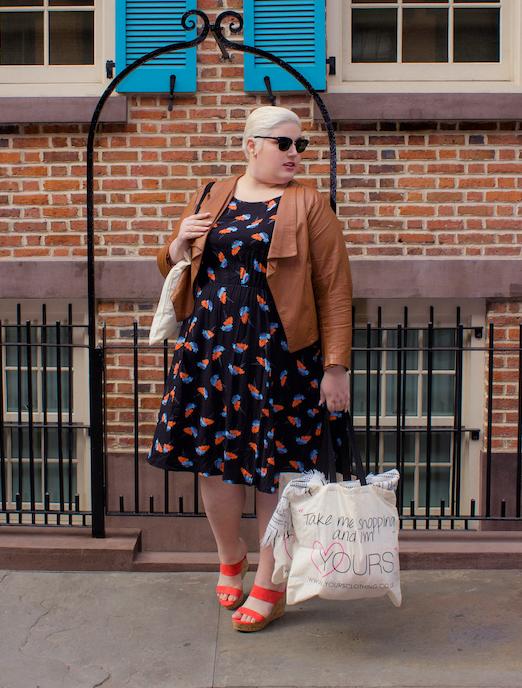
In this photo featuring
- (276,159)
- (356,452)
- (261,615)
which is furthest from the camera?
(261,615)

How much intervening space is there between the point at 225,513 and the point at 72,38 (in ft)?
9.90

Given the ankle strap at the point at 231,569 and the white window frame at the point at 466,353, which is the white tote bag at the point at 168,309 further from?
the white window frame at the point at 466,353

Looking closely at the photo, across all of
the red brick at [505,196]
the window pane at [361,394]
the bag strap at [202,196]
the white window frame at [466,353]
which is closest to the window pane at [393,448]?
the white window frame at [466,353]

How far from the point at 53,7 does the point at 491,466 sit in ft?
12.5

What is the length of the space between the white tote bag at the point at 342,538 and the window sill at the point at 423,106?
7.09 feet

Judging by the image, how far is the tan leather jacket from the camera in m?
2.42

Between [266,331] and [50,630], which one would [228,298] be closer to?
[266,331]

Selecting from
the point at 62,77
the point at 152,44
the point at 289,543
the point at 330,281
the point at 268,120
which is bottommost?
the point at 289,543

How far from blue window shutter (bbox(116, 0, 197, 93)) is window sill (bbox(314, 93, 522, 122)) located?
2.64ft

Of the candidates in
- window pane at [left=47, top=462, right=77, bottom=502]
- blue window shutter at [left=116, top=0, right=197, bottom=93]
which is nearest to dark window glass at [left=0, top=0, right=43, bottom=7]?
blue window shutter at [left=116, top=0, right=197, bottom=93]

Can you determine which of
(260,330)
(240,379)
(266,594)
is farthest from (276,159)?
(266,594)

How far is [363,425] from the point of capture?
3969mm

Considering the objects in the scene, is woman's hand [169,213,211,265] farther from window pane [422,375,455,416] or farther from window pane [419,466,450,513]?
window pane [419,466,450,513]

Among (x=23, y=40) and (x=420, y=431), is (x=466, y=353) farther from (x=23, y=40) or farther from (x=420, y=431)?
(x=23, y=40)
